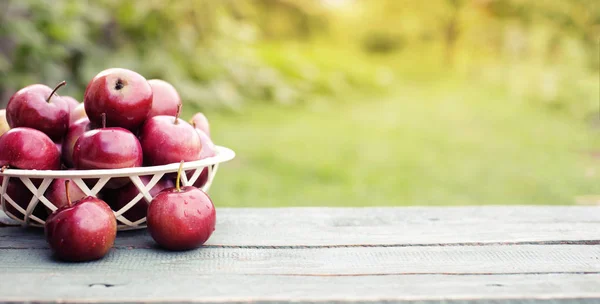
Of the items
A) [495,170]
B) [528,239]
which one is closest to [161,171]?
[528,239]

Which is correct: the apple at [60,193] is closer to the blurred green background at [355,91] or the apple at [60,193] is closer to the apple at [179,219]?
the apple at [179,219]

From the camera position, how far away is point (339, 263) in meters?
1.17

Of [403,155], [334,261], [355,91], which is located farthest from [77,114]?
[355,91]

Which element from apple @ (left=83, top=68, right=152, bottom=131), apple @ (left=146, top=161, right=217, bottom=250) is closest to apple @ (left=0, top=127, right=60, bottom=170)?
apple @ (left=83, top=68, right=152, bottom=131)

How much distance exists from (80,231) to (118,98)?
32 centimetres

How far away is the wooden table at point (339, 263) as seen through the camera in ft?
3.30

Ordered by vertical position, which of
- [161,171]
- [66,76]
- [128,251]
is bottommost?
[66,76]

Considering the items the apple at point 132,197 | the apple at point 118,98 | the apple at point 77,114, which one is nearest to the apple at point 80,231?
the apple at point 132,197

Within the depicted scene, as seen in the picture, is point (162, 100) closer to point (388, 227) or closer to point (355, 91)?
point (388, 227)

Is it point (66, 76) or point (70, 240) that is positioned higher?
point (70, 240)

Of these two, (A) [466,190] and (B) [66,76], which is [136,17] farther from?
(A) [466,190]

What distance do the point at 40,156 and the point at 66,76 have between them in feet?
12.9

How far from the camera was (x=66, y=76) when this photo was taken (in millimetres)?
4941

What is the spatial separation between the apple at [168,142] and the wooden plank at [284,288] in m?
0.30
